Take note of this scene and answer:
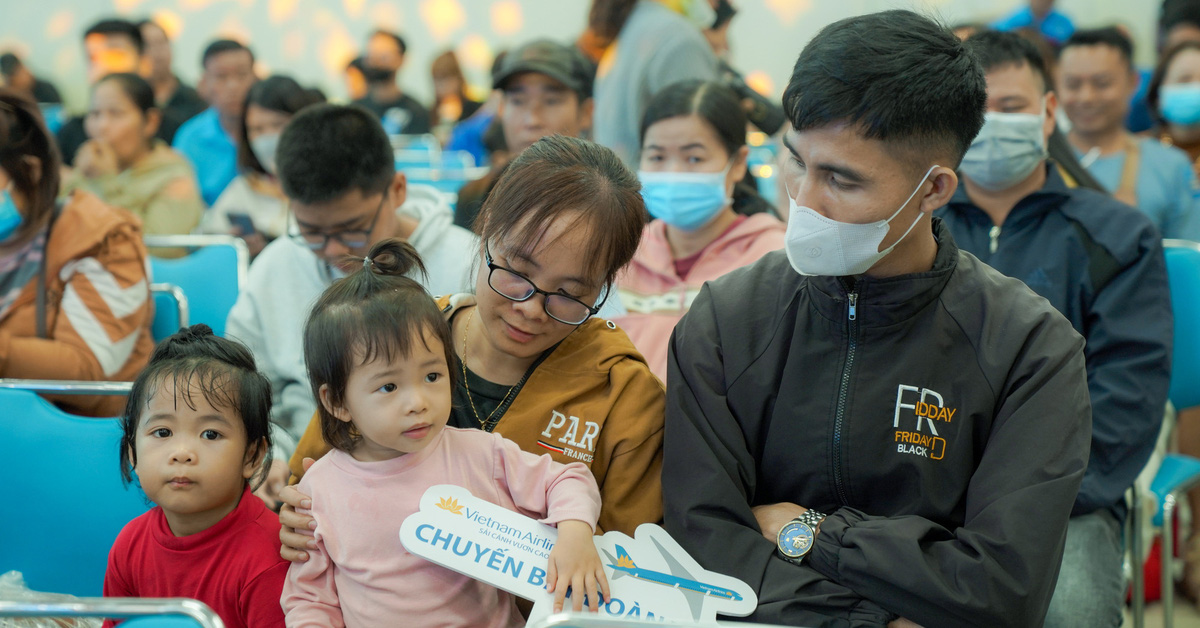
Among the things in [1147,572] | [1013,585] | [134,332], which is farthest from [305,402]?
[1147,572]

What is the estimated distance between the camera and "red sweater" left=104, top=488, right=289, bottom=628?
62.9 inches

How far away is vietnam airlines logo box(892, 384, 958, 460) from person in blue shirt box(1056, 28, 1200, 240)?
260cm

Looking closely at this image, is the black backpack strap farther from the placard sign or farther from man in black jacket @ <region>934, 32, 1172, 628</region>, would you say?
man in black jacket @ <region>934, 32, 1172, 628</region>

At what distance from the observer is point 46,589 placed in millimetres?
1975

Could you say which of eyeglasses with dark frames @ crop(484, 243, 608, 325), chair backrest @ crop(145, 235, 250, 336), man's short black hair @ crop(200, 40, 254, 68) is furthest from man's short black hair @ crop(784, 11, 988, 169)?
man's short black hair @ crop(200, 40, 254, 68)

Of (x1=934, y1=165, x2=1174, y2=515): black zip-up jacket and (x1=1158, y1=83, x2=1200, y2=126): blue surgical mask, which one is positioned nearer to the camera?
(x1=934, y1=165, x2=1174, y2=515): black zip-up jacket

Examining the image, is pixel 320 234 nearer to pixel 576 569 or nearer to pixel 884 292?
pixel 576 569

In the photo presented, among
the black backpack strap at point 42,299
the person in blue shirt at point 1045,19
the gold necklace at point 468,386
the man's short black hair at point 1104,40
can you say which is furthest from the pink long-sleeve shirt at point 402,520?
the person in blue shirt at point 1045,19

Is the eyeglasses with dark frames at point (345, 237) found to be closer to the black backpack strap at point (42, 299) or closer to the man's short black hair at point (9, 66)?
the black backpack strap at point (42, 299)

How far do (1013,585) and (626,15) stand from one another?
106 inches

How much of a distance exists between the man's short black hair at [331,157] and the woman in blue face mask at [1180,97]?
361 cm

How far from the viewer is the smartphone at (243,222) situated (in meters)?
3.98

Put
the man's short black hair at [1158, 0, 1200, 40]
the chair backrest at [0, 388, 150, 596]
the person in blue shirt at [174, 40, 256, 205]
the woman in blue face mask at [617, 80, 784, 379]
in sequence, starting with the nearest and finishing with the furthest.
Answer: the chair backrest at [0, 388, 150, 596] → the woman in blue face mask at [617, 80, 784, 379] → the person in blue shirt at [174, 40, 256, 205] → the man's short black hair at [1158, 0, 1200, 40]

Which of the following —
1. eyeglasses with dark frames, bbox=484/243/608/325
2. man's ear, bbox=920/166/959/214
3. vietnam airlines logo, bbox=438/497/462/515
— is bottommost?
vietnam airlines logo, bbox=438/497/462/515
